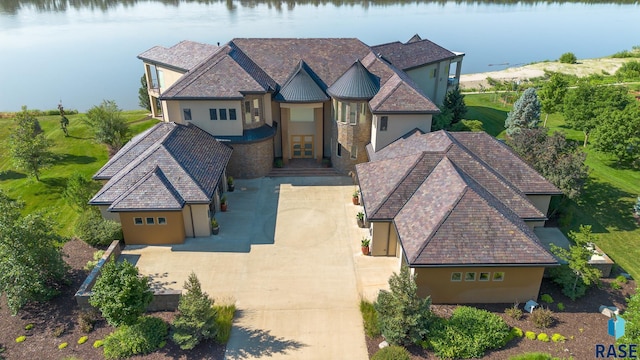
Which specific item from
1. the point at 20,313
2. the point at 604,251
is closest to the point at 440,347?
the point at 604,251

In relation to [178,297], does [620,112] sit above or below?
above

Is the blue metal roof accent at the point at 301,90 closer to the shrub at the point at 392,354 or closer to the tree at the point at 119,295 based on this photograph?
the tree at the point at 119,295

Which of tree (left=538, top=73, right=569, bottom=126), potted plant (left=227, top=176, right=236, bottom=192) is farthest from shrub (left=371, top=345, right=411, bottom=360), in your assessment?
tree (left=538, top=73, right=569, bottom=126)

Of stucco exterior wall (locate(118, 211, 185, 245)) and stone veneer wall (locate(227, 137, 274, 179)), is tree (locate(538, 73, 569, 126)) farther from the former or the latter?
→ stucco exterior wall (locate(118, 211, 185, 245))

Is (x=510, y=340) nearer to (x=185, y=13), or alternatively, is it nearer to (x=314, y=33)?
(x=314, y=33)

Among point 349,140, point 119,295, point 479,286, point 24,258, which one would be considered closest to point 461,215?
point 479,286
